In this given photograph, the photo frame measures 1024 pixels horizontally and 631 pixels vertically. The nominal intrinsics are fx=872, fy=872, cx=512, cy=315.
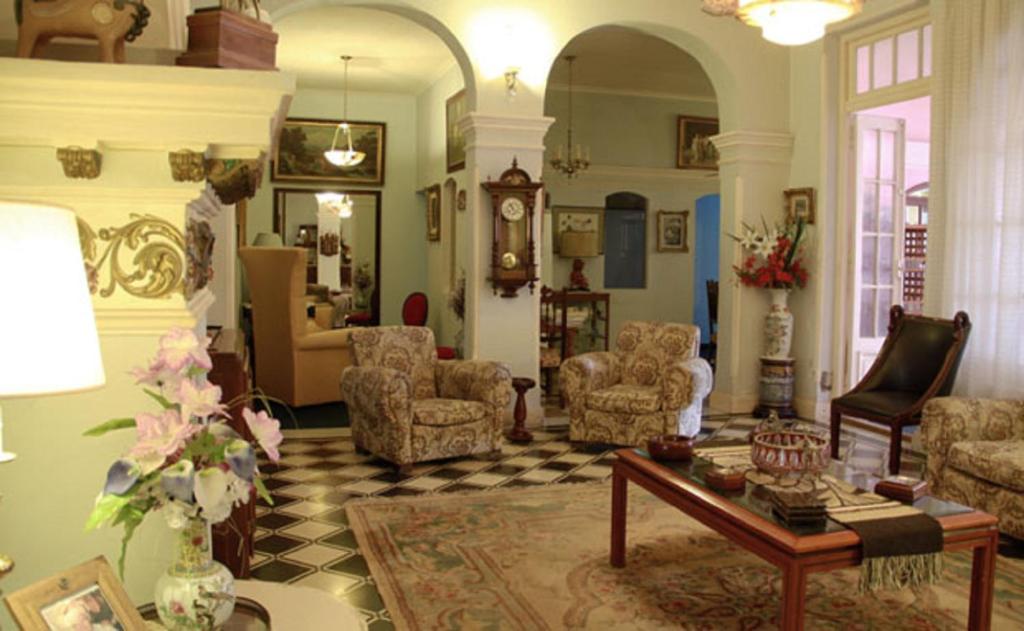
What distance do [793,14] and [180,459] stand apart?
10.9 ft

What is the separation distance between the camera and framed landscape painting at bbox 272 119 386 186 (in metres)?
10.8

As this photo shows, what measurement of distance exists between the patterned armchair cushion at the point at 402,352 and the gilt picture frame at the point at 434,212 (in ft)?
14.1

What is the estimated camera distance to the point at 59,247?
4.02 feet

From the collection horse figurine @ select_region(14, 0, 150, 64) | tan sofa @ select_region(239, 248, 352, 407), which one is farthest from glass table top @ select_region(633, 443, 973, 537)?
tan sofa @ select_region(239, 248, 352, 407)

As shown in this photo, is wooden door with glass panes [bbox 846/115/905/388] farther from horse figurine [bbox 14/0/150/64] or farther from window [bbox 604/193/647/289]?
horse figurine [bbox 14/0/150/64]

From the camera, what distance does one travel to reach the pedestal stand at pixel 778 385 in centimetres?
693

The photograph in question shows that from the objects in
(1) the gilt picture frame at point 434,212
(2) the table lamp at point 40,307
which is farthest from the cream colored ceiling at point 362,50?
(2) the table lamp at point 40,307

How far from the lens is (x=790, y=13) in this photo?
371 centimetres

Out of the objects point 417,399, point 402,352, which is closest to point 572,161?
point 402,352

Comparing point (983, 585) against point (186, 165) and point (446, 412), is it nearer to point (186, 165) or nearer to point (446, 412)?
point (186, 165)

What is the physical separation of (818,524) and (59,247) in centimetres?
235

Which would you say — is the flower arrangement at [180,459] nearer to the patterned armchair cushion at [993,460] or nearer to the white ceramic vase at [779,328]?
the patterned armchair cushion at [993,460]

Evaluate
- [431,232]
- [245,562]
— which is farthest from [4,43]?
[431,232]

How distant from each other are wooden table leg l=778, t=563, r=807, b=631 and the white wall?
9045mm
